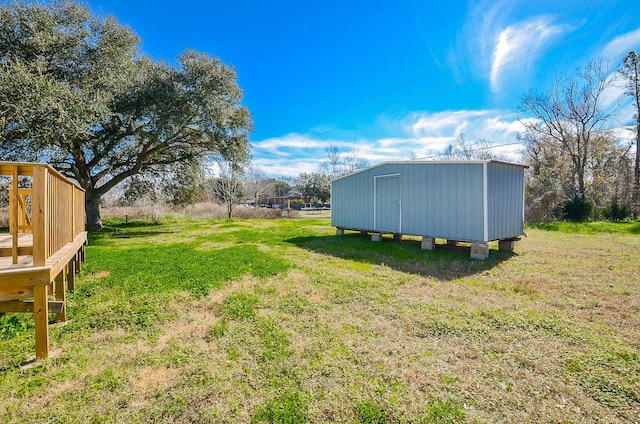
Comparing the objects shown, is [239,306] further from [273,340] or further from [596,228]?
[596,228]

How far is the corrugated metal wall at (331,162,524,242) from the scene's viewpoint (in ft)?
21.2

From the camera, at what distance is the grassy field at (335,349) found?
187 centimetres

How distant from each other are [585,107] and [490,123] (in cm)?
447

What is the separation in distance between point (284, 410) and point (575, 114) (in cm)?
2059

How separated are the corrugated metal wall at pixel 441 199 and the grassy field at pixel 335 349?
171 cm

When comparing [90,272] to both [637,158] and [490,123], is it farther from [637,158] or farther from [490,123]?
[637,158]

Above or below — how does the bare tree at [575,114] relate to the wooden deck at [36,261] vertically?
above

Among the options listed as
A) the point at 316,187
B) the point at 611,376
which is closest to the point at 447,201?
the point at 611,376

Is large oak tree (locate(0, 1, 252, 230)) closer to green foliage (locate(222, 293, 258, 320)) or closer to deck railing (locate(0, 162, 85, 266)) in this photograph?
deck railing (locate(0, 162, 85, 266))

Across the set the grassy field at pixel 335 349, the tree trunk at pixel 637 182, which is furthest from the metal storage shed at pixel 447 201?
the tree trunk at pixel 637 182

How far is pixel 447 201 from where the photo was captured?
6871 millimetres

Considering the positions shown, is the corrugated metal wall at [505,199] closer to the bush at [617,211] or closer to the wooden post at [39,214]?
the wooden post at [39,214]

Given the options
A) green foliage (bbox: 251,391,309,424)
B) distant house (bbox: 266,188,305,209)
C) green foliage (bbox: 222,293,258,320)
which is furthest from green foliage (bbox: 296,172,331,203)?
green foliage (bbox: 251,391,309,424)

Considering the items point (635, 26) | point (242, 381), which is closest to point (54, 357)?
point (242, 381)
